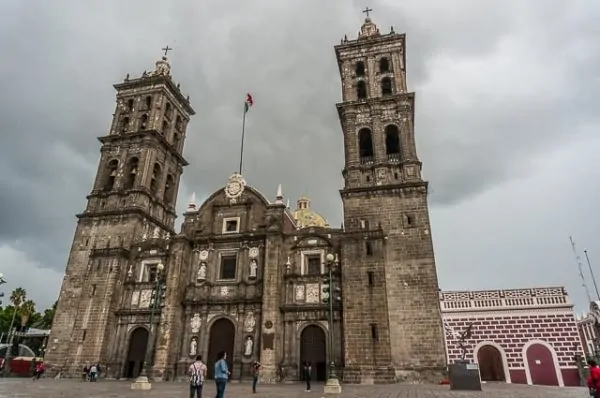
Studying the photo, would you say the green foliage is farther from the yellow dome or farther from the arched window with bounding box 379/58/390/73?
the arched window with bounding box 379/58/390/73

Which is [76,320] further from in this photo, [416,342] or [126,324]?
[416,342]

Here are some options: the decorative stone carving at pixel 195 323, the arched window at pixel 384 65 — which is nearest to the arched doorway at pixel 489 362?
the decorative stone carving at pixel 195 323

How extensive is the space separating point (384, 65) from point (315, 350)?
830 inches

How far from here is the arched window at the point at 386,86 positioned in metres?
29.8

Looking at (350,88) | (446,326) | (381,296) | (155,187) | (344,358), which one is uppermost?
(350,88)

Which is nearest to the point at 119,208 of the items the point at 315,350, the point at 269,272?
the point at 269,272

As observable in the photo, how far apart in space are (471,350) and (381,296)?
5465 mm

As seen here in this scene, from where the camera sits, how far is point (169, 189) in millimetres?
33312

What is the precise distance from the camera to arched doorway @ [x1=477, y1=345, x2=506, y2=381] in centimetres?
2097

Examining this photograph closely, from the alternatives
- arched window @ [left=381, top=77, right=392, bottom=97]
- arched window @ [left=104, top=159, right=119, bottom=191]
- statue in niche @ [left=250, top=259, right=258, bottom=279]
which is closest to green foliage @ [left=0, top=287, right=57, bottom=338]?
arched window @ [left=104, top=159, right=119, bottom=191]

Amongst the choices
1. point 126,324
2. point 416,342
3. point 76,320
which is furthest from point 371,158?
point 76,320

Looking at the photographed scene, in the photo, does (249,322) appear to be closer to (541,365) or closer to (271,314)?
(271,314)

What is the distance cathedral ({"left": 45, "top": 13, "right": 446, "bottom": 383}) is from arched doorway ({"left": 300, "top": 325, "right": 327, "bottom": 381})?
0.06m

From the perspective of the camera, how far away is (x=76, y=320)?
2481 cm
